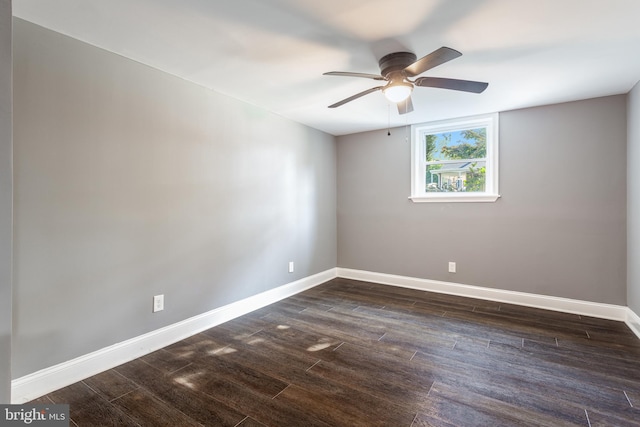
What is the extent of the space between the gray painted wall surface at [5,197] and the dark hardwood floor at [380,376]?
0.64 meters

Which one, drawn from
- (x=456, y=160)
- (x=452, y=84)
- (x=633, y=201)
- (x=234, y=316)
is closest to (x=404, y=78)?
(x=452, y=84)

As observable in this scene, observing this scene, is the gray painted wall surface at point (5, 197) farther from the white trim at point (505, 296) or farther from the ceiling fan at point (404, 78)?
the white trim at point (505, 296)

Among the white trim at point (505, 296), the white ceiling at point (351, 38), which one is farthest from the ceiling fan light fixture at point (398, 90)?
the white trim at point (505, 296)

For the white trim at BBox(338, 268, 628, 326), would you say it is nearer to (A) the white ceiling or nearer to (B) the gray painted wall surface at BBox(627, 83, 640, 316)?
(B) the gray painted wall surface at BBox(627, 83, 640, 316)

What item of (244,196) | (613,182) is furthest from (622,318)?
(244,196)

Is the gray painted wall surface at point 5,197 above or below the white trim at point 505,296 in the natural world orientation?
above

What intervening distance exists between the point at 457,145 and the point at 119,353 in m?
4.16

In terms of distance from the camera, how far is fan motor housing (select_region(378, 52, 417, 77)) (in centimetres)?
213

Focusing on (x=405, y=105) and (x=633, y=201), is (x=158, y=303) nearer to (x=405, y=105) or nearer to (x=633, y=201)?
(x=405, y=105)

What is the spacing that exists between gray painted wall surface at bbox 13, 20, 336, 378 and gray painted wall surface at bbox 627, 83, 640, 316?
3531 mm

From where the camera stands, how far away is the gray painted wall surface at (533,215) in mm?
3020

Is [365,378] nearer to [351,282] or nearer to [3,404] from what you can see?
[3,404]

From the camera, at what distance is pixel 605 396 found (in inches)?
69.9

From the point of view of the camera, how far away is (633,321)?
2.72 m
